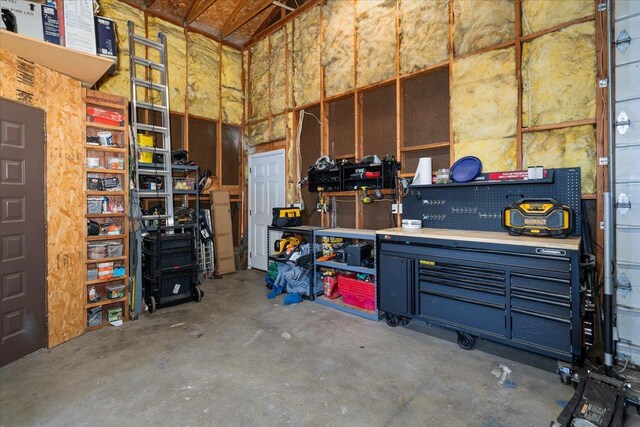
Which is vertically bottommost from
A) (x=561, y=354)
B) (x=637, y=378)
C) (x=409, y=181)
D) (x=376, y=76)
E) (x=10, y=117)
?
(x=637, y=378)

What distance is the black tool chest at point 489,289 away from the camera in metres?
2.12

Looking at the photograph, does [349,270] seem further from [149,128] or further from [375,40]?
[149,128]

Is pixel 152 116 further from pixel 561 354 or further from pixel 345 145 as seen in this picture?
pixel 561 354

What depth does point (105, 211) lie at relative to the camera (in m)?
3.21

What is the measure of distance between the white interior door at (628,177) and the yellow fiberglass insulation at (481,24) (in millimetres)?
801

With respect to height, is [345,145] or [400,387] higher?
[345,145]

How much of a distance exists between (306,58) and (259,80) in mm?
1150

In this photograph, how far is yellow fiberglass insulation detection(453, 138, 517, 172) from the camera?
2.96 meters

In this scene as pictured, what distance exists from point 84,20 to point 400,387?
411cm

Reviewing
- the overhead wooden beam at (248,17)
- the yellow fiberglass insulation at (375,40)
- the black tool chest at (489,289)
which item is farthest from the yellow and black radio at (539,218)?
the overhead wooden beam at (248,17)

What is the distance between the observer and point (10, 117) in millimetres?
2357

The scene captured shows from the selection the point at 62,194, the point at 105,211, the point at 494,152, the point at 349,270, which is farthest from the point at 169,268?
the point at 494,152

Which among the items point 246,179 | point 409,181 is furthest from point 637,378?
point 246,179

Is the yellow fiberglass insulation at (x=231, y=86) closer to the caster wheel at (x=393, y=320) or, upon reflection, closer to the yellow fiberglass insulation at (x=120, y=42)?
the yellow fiberglass insulation at (x=120, y=42)
